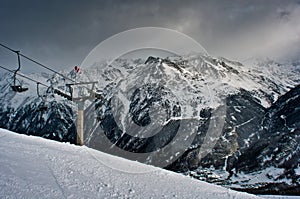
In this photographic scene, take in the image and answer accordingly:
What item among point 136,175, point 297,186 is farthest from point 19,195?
point 297,186

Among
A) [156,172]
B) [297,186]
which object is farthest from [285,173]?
[156,172]

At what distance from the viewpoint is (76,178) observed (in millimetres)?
14977

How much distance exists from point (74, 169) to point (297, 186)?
178 meters

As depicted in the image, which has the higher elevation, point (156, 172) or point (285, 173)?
point (285, 173)

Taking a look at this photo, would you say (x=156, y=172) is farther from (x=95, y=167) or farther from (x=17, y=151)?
(x=17, y=151)

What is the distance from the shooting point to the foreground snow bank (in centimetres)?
1285

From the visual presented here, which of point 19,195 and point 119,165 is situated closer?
point 19,195

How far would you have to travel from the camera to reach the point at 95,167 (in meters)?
17.6

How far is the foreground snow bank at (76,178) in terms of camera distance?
12852mm

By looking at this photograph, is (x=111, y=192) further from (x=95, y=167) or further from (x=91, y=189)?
(x=95, y=167)

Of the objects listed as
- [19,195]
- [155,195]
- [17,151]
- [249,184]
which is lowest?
[19,195]

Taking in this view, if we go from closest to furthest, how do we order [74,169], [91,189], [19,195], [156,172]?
[19,195], [91,189], [74,169], [156,172]

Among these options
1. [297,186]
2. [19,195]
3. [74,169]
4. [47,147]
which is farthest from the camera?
[297,186]

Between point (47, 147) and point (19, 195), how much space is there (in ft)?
31.4
